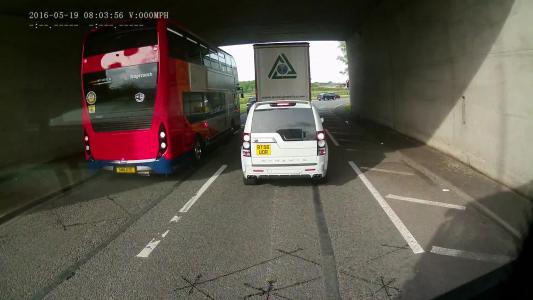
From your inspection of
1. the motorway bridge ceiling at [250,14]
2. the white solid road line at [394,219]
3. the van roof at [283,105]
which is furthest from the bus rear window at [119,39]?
the white solid road line at [394,219]

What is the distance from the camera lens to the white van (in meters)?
8.31

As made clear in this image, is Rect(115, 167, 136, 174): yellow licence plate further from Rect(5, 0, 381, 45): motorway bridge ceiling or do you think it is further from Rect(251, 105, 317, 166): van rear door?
Rect(5, 0, 381, 45): motorway bridge ceiling

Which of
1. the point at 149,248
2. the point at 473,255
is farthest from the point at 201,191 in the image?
the point at 473,255

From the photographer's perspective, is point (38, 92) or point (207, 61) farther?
point (207, 61)

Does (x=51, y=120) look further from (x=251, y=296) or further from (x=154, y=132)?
(x=251, y=296)

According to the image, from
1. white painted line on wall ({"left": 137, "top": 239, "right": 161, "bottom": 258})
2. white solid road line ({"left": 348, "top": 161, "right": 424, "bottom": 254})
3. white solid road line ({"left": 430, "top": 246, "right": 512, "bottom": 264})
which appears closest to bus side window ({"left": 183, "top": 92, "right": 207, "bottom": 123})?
white solid road line ({"left": 348, "top": 161, "right": 424, "bottom": 254})

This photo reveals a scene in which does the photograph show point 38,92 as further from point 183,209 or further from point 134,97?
point 183,209

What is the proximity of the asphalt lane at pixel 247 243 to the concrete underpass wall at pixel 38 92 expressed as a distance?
402 cm

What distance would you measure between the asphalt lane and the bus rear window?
328 cm

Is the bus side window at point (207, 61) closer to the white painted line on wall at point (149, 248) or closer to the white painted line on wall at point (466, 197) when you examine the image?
the white painted line on wall at point (466, 197)

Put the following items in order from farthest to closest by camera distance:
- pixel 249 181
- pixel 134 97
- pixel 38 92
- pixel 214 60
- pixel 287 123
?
pixel 214 60 → pixel 38 92 → pixel 134 97 → pixel 249 181 → pixel 287 123

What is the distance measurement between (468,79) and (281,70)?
23.9 feet

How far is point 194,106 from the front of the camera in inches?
448

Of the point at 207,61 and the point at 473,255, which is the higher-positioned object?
the point at 207,61
